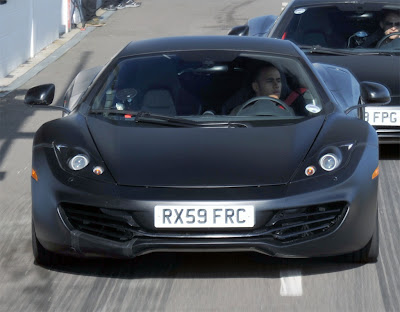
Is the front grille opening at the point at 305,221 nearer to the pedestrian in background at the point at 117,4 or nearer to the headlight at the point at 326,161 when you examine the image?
the headlight at the point at 326,161

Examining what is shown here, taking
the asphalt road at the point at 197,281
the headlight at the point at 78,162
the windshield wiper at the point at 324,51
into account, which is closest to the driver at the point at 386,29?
the windshield wiper at the point at 324,51

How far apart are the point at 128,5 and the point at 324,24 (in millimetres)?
16136

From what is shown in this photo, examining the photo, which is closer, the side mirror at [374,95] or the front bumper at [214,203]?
the front bumper at [214,203]

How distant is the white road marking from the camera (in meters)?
5.38

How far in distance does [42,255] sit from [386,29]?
225 inches

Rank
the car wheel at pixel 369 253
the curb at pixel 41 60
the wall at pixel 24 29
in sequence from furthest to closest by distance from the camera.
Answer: the wall at pixel 24 29 → the curb at pixel 41 60 → the car wheel at pixel 369 253

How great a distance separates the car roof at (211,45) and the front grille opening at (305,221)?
6.24 ft

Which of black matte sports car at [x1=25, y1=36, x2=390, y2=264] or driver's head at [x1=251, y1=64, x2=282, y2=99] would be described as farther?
driver's head at [x1=251, y1=64, x2=282, y2=99]

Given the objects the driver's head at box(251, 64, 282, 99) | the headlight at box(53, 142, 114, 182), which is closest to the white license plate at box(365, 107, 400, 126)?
Result: the driver's head at box(251, 64, 282, 99)

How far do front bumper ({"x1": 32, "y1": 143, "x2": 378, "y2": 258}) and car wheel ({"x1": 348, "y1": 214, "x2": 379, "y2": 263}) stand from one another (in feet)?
0.63

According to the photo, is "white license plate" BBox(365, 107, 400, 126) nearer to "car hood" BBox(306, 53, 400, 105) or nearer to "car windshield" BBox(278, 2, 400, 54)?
"car hood" BBox(306, 53, 400, 105)

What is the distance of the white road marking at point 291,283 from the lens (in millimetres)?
5377

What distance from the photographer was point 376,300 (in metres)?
5.28

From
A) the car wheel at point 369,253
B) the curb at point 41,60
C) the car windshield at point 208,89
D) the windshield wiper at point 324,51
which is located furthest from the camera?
the curb at point 41,60
